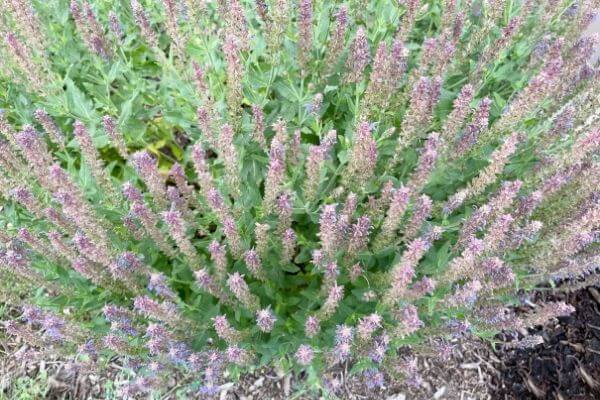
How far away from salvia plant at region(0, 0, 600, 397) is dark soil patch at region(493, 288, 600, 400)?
99 cm

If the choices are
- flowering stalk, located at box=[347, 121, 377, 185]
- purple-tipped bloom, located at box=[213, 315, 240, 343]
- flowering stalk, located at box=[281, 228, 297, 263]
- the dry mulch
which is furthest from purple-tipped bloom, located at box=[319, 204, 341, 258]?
the dry mulch

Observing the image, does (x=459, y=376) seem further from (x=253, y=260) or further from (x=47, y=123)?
(x=47, y=123)

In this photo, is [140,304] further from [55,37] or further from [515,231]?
[55,37]

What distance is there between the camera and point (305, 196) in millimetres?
2914

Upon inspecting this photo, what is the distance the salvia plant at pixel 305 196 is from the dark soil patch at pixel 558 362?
3.25 ft

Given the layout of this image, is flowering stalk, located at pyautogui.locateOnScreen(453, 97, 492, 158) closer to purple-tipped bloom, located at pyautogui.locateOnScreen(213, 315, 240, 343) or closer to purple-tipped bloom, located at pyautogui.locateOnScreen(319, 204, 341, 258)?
purple-tipped bloom, located at pyautogui.locateOnScreen(319, 204, 341, 258)

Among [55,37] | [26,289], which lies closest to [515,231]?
[26,289]

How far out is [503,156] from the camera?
2543 mm

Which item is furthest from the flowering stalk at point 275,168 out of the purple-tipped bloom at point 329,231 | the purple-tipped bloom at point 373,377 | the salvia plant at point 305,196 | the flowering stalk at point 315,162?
the purple-tipped bloom at point 373,377

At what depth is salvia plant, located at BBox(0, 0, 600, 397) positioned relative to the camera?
2596 millimetres

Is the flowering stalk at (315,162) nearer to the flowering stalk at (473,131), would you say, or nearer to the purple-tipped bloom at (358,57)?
the purple-tipped bloom at (358,57)

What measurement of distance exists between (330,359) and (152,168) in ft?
4.24

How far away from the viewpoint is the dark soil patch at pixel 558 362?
4023mm

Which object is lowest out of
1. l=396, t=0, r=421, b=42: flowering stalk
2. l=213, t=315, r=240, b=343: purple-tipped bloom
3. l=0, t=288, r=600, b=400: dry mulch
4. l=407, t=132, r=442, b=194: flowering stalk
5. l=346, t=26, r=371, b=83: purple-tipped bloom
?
l=0, t=288, r=600, b=400: dry mulch
